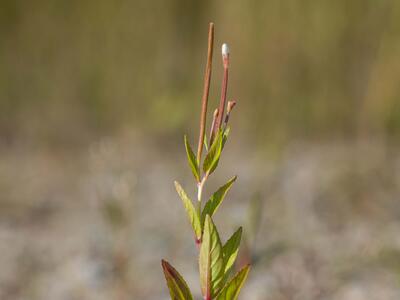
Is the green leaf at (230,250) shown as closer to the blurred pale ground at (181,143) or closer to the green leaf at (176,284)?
the green leaf at (176,284)

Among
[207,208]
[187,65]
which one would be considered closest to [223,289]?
[207,208]

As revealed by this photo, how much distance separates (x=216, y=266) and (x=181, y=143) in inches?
153

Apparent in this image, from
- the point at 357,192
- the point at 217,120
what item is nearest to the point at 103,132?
the point at 357,192

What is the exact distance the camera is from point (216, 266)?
1282mm

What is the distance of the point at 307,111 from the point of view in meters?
5.15

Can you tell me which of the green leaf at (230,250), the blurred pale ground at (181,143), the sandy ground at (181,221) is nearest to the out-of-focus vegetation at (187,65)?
the blurred pale ground at (181,143)

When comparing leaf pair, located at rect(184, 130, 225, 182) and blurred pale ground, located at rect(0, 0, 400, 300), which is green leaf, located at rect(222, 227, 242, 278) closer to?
leaf pair, located at rect(184, 130, 225, 182)

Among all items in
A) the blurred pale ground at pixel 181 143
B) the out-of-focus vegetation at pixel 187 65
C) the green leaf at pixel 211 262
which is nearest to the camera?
the green leaf at pixel 211 262

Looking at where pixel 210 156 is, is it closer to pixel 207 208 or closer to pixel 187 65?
pixel 207 208

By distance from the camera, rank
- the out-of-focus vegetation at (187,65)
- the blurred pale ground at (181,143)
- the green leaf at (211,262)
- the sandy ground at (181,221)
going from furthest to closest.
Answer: the out-of-focus vegetation at (187,65)
the blurred pale ground at (181,143)
the sandy ground at (181,221)
the green leaf at (211,262)

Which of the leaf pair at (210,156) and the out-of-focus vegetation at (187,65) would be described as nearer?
the leaf pair at (210,156)

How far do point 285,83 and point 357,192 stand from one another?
1.58 meters

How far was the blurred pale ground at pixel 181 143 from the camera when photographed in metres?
3.01

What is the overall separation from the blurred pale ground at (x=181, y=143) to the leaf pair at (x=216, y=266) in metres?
1.04
